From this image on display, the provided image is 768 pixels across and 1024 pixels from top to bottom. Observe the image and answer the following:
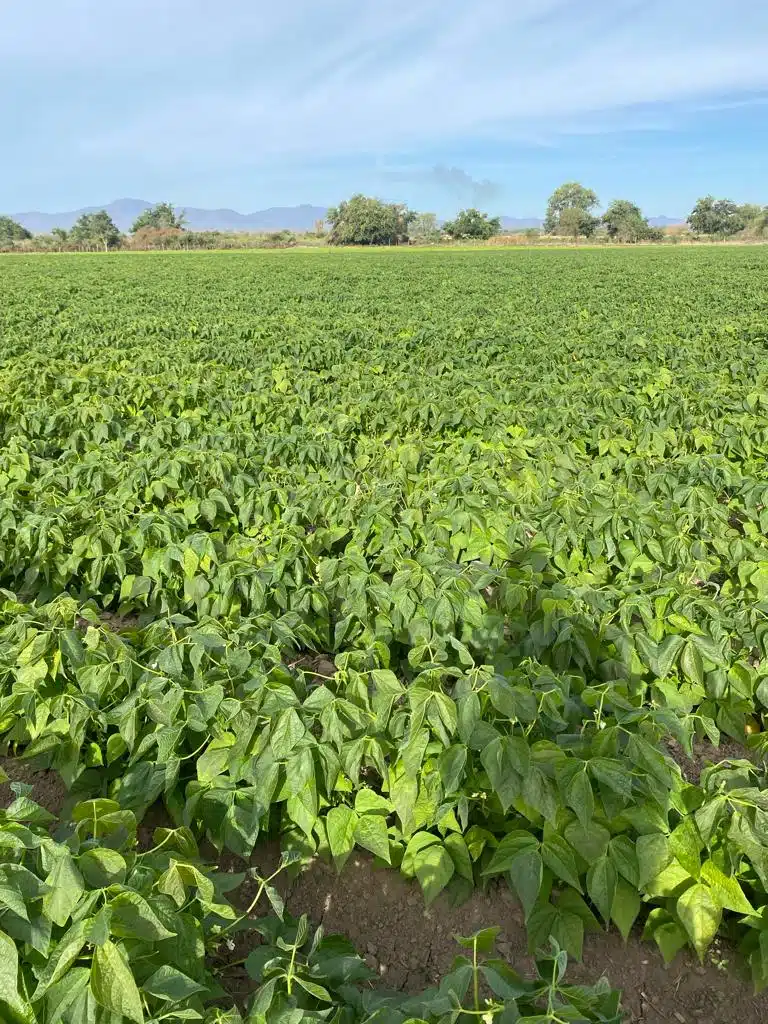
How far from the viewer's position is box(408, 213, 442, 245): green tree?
4082 inches

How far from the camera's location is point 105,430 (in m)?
6.88

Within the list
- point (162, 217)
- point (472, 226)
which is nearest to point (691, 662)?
point (472, 226)

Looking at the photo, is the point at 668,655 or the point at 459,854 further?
the point at 668,655

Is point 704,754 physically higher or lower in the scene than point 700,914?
lower

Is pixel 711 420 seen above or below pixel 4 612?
above

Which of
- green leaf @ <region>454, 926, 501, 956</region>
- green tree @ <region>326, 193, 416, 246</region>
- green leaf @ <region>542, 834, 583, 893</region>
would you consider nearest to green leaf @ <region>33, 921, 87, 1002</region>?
green leaf @ <region>454, 926, 501, 956</region>

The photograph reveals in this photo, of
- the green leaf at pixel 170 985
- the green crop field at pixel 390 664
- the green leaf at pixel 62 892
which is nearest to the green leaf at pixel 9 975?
the green crop field at pixel 390 664

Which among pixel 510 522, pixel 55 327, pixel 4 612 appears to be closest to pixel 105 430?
pixel 4 612

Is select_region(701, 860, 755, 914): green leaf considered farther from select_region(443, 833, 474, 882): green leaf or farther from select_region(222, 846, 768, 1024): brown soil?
select_region(443, 833, 474, 882): green leaf

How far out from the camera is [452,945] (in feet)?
8.19

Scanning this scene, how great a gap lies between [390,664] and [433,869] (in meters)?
1.35

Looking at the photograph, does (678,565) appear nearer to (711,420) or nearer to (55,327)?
(711,420)

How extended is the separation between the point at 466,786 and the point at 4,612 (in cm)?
249

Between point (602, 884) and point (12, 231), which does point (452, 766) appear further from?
point (12, 231)
